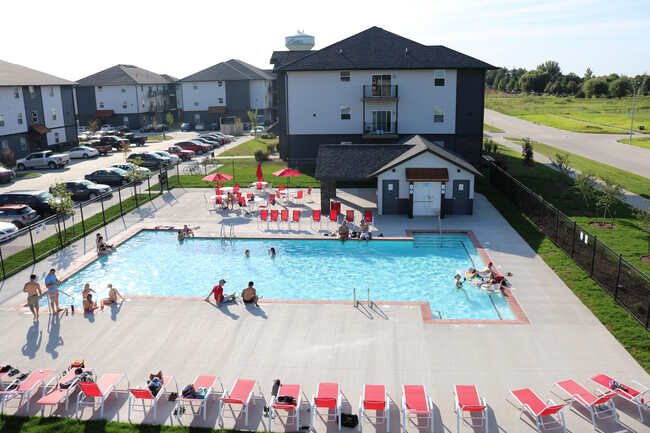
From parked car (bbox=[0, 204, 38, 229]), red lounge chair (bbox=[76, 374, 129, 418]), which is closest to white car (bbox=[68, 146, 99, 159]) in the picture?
parked car (bbox=[0, 204, 38, 229])

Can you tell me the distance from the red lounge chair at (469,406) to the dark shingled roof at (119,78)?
3090 inches

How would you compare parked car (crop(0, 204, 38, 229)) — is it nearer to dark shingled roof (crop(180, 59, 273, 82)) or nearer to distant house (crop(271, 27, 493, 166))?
distant house (crop(271, 27, 493, 166))

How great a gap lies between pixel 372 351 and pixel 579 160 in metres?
42.5

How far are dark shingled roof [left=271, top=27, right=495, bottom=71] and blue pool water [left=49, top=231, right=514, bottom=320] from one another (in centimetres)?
2022

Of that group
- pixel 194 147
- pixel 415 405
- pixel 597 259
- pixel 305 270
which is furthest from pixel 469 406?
pixel 194 147

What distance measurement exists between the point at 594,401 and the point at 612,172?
36.8 meters

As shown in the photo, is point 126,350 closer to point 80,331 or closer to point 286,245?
point 80,331

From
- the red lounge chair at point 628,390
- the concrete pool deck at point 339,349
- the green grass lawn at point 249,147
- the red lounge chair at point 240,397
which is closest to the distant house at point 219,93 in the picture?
the green grass lawn at point 249,147

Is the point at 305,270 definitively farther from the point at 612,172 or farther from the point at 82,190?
the point at 612,172

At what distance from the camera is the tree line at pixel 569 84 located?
410 feet

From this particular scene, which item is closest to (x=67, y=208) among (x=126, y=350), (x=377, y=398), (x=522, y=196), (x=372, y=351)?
(x=126, y=350)

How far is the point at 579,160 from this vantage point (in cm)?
5000

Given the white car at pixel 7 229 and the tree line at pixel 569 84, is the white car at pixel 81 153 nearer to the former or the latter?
the white car at pixel 7 229

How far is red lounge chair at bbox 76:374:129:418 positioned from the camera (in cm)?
1247
